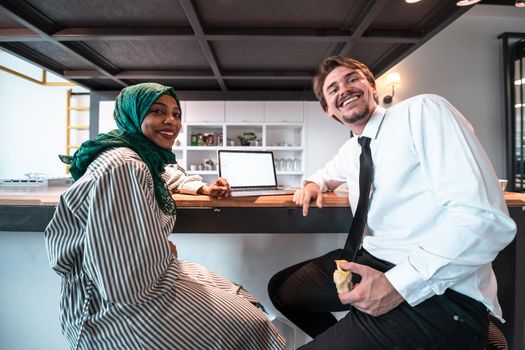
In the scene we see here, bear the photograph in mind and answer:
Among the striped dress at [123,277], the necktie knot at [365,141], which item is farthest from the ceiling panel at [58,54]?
the necktie knot at [365,141]

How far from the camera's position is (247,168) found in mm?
1507

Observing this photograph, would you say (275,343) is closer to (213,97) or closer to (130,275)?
(130,275)

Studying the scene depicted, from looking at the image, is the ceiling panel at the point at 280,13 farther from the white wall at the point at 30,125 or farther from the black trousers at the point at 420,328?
the white wall at the point at 30,125

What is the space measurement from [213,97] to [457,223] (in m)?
4.42

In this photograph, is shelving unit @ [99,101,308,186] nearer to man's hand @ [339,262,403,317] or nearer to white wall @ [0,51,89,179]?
white wall @ [0,51,89,179]

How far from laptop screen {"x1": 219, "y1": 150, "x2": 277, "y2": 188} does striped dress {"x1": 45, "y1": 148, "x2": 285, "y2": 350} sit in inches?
27.3

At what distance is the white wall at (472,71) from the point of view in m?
4.25

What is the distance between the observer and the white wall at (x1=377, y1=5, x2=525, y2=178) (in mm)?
4246

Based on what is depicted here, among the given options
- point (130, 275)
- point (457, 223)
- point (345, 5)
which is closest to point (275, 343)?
point (130, 275)

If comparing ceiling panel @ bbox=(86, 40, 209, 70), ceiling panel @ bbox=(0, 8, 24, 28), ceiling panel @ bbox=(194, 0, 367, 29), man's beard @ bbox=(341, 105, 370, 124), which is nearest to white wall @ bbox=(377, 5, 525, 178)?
ceiling panel @ bbox=(194, 0, 367, 29)

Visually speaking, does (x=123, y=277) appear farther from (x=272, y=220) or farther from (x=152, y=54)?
(x=152, y=54)

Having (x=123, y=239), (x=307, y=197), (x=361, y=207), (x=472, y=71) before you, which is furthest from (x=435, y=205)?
(x=472, y=71)

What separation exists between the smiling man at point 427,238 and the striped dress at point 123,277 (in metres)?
0.31

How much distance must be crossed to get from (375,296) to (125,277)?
2.07 feet
